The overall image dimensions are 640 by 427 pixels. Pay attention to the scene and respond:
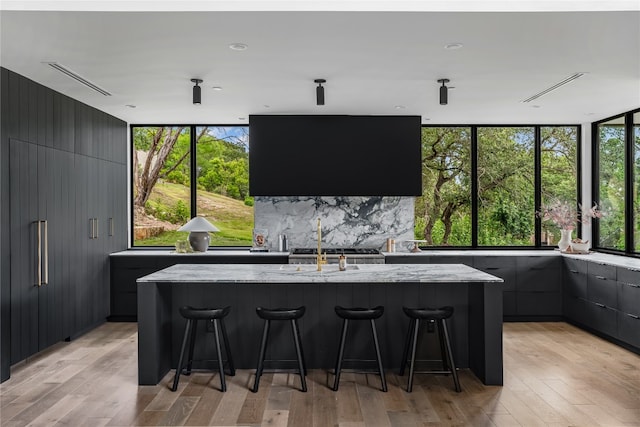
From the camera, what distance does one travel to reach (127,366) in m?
4.77

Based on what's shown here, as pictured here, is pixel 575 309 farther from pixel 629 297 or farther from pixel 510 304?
pixel 629 297

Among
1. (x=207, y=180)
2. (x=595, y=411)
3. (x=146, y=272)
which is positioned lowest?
(x=595, y=411)

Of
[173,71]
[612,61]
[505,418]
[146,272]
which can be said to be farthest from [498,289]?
[146,272]

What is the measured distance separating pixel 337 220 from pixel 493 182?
226cm

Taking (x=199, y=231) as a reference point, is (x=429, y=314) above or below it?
below

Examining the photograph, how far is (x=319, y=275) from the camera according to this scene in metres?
4.28

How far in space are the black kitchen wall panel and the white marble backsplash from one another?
6.56ft

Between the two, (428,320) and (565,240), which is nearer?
(428,320)

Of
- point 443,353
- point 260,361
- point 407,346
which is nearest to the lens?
point 260,361

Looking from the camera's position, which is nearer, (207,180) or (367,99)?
(367,99)

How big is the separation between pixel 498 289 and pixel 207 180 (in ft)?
15.1

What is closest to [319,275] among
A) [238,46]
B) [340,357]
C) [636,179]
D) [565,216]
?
[340,357]

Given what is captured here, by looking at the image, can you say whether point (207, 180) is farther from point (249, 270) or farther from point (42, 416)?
point (42, 416)

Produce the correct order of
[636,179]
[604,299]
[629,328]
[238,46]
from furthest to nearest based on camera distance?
1. [636,179]
2. [604,299]
3. [629,328]
4. [238,46]
